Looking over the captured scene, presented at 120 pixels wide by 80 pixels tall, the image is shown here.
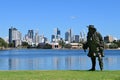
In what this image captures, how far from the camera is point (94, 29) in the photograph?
28219 mm

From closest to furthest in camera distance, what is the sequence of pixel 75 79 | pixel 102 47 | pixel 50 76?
1. pixel 75 79
2. pixel 50 76
3. pixel 102 47

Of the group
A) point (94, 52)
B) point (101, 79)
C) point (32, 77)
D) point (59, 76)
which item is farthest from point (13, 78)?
point (94, 52)

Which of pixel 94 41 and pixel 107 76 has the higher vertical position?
pixel 94 41

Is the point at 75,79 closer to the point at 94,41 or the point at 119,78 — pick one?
the point at 119,78

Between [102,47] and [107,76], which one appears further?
[102,47]

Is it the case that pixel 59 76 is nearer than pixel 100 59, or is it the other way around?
pixel 59 76

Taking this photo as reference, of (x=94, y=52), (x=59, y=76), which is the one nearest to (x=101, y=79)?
(x=59, y=76)

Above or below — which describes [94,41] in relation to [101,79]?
above

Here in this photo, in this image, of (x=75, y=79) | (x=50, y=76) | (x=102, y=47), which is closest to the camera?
(x=75, y=79)

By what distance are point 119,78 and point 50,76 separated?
376 centimetres

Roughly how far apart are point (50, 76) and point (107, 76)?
3.13 meters

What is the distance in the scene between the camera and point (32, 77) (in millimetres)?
22172

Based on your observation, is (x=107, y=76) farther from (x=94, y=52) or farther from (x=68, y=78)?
(x=94, y=52)

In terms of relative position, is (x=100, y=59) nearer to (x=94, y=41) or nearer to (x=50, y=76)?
(x=94, y=41)
